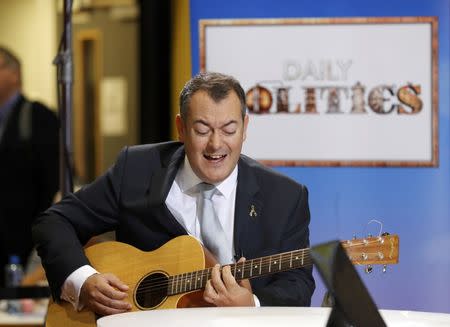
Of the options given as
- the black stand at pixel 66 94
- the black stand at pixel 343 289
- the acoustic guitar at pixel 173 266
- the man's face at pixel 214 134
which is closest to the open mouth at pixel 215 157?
the man's face at pixel 214 134

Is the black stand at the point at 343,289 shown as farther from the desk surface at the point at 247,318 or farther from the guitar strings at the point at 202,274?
the guitar strings at the point at 202,274

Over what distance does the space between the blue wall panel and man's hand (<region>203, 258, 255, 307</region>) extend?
1083 millimetres

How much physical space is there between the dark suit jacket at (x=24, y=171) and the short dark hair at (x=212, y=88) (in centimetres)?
336

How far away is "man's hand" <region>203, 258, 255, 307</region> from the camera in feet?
9.29

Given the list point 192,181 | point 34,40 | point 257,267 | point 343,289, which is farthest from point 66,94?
point 34,40

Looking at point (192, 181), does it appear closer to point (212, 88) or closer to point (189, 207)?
point (189, 207)

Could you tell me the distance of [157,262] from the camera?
3088 mm

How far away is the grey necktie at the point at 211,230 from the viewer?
3.13m

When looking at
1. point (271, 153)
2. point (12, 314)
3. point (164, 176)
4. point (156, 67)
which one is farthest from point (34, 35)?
point (164, 176)

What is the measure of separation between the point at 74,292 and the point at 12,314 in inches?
84.7

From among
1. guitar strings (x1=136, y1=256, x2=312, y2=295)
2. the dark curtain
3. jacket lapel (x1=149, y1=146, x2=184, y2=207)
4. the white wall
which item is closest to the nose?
jacket lapel (x1=149, y1=146, x2=184, y2=207)

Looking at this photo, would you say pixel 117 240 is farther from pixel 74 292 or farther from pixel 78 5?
pixel 78 5

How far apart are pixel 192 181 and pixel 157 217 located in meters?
0.16

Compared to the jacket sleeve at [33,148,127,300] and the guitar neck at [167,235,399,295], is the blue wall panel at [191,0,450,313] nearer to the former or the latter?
the jacket sleeve at [33,148,127,300]
